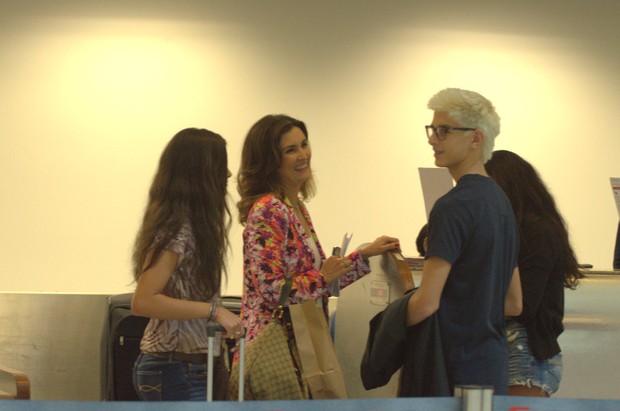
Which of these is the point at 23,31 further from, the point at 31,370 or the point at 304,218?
the point at 304,218

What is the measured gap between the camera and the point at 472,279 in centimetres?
239

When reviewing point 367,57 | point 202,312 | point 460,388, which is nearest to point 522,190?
point 202,312

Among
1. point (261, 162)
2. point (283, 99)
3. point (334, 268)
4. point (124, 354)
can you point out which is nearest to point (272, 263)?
point (334, 268)

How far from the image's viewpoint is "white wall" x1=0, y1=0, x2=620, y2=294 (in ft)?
18.8

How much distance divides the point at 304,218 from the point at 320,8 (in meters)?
3.28

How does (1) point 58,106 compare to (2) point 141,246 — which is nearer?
(2) point 141,246

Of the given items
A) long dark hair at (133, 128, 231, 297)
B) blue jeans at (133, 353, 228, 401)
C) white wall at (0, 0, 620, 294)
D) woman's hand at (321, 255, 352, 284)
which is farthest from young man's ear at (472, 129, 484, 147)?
white wall at (0, 0, 620, 294)

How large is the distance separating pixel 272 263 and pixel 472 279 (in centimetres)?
58

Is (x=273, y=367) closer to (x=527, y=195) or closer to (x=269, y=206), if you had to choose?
(x=269, y=206)

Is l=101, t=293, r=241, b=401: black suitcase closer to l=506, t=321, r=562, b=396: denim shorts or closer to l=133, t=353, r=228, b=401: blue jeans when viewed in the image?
l=133, t=353, r=228, b=401: blue jeans

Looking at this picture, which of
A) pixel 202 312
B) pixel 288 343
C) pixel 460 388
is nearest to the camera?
pixel 460 388

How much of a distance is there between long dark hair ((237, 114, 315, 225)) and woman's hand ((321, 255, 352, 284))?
25 centimetres

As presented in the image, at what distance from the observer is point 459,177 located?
2.51 m

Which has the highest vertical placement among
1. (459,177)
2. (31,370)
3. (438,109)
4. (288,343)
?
(438,109)
